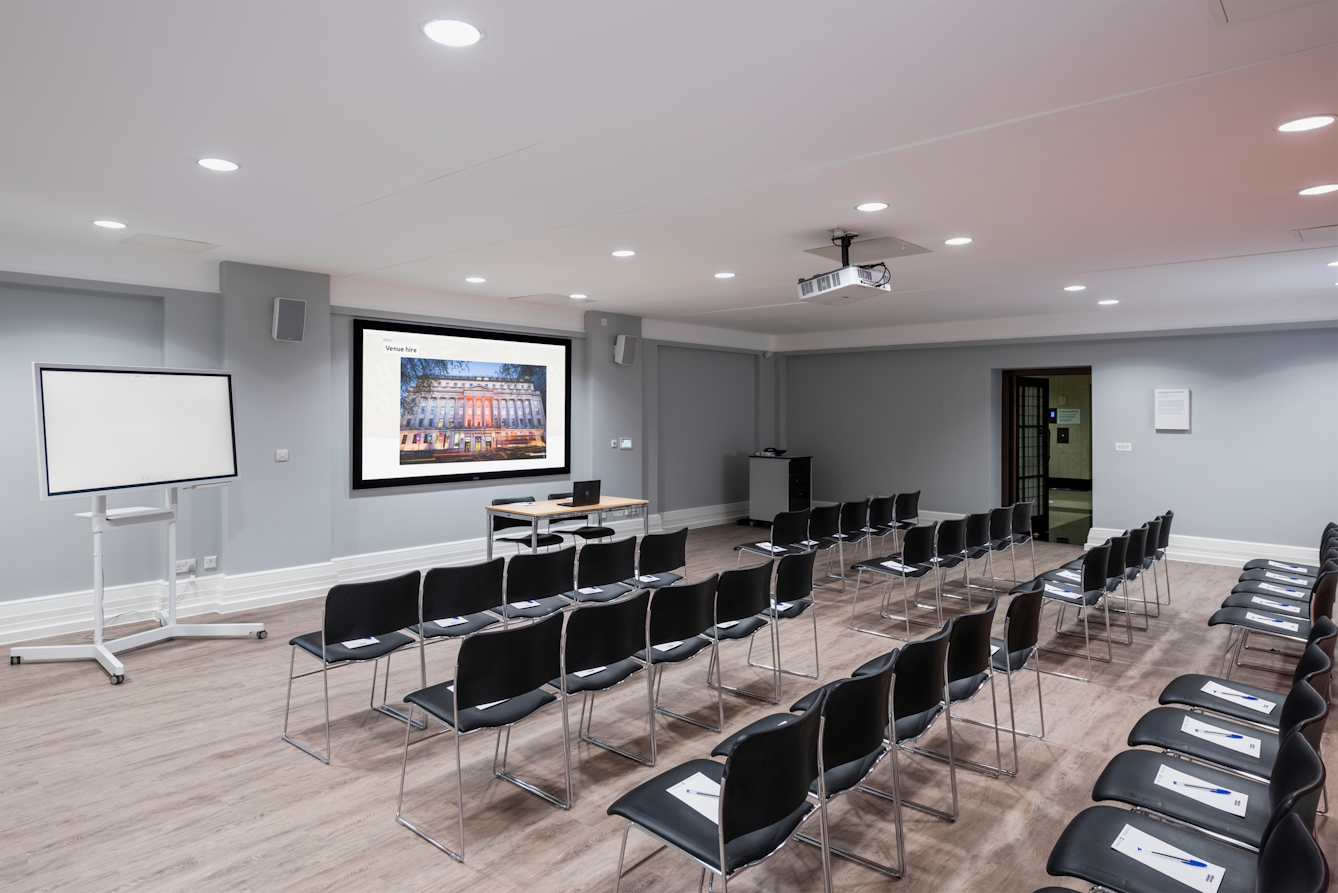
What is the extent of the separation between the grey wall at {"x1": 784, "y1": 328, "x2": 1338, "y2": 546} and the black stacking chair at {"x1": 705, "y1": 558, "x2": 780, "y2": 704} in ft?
23.3

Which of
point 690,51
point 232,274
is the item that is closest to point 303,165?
point 690,51

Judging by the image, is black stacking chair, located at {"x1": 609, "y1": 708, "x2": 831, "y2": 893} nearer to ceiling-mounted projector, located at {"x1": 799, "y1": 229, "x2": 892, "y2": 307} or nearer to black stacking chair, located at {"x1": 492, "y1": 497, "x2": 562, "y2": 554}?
ceiling-mounted projector, located at {"x1": 799, "y1": 229, "x2": 892, "y2": 307}

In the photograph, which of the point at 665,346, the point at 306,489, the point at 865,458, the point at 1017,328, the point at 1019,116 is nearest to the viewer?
the point at 1019,116

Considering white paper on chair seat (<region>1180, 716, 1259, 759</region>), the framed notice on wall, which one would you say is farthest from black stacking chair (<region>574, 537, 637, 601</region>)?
the framed notice on wall

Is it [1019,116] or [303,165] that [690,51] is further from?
[303,165]

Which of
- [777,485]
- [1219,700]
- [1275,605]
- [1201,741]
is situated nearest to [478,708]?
[1201,741]

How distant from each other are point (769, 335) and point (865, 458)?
8.14ft

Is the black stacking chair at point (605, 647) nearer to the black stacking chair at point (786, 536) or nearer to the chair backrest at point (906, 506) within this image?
the black stacking chair at point (786, 536)

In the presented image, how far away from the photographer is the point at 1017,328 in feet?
33.2

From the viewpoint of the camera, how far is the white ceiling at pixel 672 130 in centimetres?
251

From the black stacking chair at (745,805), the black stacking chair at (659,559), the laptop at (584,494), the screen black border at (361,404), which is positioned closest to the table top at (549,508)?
the laptop at (584,494)

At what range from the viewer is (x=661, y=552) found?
5.77 metres

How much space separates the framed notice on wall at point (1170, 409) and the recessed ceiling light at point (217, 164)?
9756mm

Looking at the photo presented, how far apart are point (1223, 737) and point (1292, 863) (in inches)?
61.4
